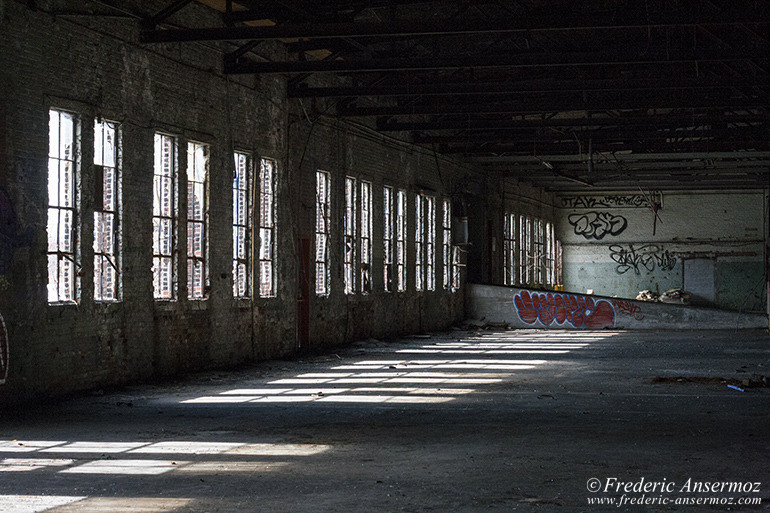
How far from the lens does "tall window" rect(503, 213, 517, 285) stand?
113 feet

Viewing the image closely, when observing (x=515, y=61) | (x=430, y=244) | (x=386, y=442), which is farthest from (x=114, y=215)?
(x=430, y=244)

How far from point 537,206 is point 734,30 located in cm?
2293

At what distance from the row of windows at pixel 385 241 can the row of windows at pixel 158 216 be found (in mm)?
2531

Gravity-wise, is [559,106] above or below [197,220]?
above

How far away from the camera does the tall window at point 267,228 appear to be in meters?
17.2

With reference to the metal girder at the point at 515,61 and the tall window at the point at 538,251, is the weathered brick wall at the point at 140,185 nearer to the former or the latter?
the metal girder at the point at 515,61

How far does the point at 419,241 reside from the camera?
26.0 meters

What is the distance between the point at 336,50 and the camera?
18156 mm

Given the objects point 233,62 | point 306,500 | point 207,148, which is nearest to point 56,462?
point 306,500

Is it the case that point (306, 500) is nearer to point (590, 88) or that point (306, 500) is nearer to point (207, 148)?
point (207, 148)

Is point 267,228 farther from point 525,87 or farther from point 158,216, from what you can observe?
point 525,87

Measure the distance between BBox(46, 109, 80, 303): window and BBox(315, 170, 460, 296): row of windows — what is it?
25.4ft

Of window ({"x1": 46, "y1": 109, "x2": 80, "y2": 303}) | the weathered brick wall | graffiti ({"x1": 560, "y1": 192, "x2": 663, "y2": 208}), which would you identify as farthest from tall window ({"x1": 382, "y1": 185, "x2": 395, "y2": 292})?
graffiti ({"x1": 560, "y1": 192, "x2": 663, "y2": 208})

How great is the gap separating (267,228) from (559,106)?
21.5ft
